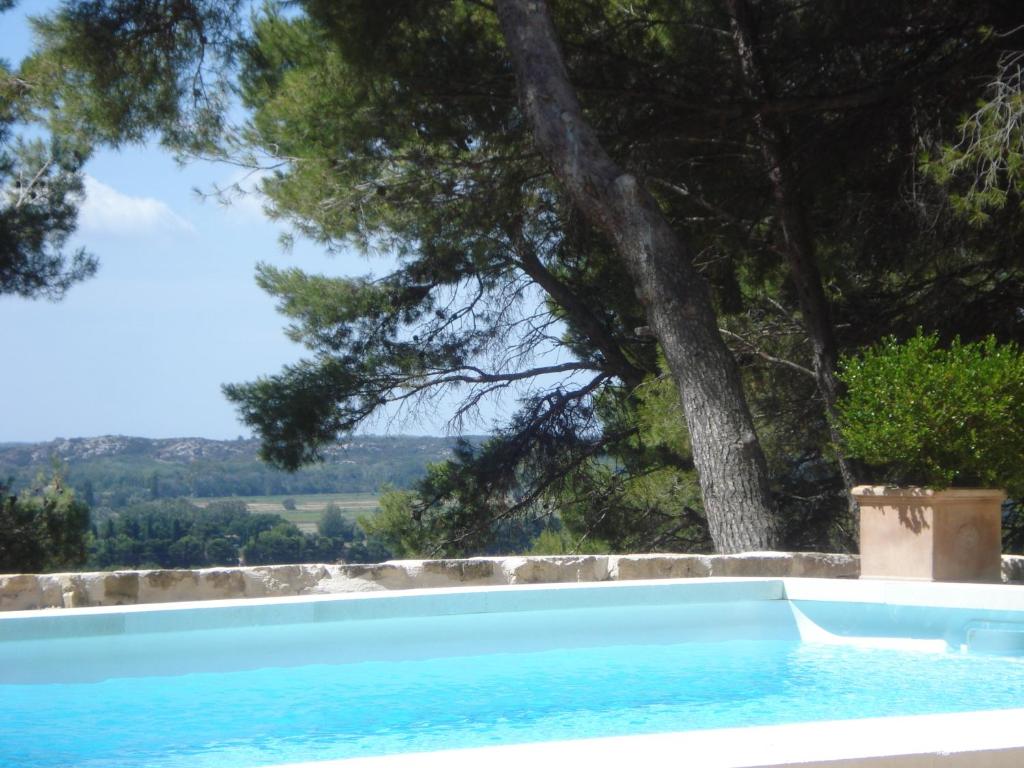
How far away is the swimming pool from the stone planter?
46cm

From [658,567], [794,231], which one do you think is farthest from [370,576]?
[794,231]

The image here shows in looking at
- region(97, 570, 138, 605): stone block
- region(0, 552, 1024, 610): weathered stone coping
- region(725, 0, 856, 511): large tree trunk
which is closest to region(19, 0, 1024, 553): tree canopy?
region(725, 0, 856, 511): large tree trunk

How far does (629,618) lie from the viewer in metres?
4.50

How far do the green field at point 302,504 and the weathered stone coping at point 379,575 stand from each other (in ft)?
32.5

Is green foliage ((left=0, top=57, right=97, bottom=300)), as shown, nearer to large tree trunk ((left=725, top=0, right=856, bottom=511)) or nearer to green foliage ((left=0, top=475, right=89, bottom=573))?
green foliage ((left=0, top=475, right=89, bottom=573))

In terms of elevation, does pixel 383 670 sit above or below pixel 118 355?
below

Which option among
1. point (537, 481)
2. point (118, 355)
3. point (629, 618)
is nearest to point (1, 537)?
point (537, 481)

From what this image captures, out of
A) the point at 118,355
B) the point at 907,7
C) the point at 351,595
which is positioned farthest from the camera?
the point at 118,355

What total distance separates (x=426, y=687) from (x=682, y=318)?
293 centimetres

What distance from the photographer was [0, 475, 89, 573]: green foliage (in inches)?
393

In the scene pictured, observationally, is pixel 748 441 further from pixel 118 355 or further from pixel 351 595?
pixel 118 355

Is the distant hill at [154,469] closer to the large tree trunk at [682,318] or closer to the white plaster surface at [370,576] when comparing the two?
the large tree trunk at [682,318]

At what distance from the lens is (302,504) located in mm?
21859

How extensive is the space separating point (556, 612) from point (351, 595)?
2.64 feet
